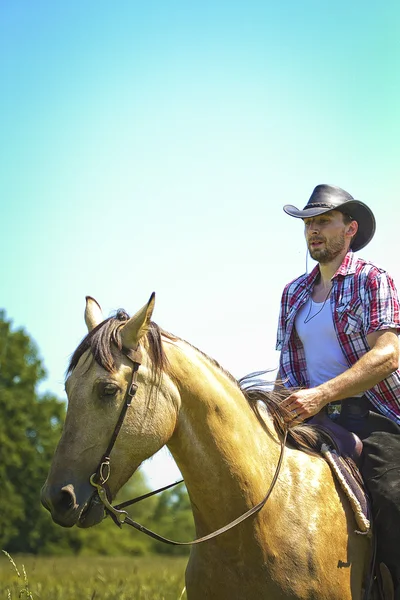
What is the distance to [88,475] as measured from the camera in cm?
449

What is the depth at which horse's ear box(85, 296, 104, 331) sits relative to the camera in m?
5.40

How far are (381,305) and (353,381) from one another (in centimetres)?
72

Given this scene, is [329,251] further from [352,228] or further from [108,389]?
[108,389]

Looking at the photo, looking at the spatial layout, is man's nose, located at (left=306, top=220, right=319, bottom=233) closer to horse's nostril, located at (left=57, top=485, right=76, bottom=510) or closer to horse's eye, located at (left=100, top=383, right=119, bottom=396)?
horse's eye, located at (left=100, top=383, right=119, bottom=396)

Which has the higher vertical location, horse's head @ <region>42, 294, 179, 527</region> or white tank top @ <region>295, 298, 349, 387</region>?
white tank top @ <region>295, 298, 349, 387</region>

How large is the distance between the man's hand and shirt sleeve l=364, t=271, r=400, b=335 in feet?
2.50

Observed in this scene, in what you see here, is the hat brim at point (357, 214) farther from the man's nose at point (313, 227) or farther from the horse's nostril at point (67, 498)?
the horse's nostril at point (67, 498)

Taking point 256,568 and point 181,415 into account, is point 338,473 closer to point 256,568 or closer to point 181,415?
point 256,568

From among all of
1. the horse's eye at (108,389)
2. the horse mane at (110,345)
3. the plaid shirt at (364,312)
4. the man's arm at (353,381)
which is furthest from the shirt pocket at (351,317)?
the horse's eye at (108,389)

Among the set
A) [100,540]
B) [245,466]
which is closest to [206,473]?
[245,466]

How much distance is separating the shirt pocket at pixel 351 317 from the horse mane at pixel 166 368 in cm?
71

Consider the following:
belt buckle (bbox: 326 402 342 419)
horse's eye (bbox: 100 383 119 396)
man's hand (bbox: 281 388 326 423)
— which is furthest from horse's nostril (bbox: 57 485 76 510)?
belt buckle (bbox: 326 402 342 419)

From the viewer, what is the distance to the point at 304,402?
5.37 m

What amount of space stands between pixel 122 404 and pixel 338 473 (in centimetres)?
178
